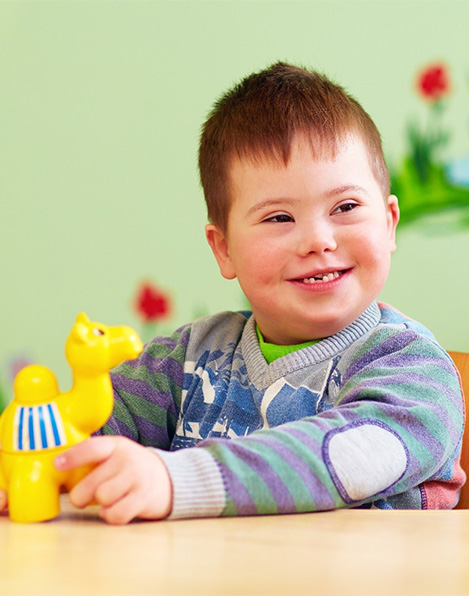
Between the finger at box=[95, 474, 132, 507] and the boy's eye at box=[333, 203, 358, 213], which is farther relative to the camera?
the boy's eye at box=[333, 203, 358, 213]

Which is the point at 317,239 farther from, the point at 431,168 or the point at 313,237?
the point at 431,168

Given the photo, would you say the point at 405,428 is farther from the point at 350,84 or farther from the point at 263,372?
the point at 350,84

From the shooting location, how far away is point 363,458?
2.21 feet

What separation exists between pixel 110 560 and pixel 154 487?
114mm

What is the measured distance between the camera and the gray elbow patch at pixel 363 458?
66 centimetres

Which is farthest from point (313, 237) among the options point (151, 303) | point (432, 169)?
point (151, 303)

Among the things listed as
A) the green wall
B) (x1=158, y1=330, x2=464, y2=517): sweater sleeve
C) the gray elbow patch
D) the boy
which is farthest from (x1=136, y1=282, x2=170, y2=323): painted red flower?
the gray elbow patch

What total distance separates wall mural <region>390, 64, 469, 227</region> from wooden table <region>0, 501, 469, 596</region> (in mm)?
1113

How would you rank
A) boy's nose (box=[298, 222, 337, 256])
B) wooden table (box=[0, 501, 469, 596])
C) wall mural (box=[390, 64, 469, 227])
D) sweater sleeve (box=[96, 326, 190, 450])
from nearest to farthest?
wooden table (box=[0, 501, 469, 596]), boy's nose (box=[298, 222, 337, 256]), sweater sleeve (box=[96, 326, 190, 450]), wall mural (box=[390, 64, 469, 227])

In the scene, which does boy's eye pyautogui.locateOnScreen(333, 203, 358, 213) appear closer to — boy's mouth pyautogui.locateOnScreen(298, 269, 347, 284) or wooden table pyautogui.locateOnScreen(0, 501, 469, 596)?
boy's mouth pyautogui.locateOnScreen(298, 269, 347, 284)

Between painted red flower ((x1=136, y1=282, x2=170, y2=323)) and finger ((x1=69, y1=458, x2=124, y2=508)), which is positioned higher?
finger ((x1=69, y1=458, x2=124, y2=508))

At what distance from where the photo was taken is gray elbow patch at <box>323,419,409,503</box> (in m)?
0.66

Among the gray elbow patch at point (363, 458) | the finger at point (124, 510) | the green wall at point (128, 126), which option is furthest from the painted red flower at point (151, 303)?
the finger at point (124, 510)

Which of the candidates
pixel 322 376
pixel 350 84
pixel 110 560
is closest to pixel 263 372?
pixel 322 376
